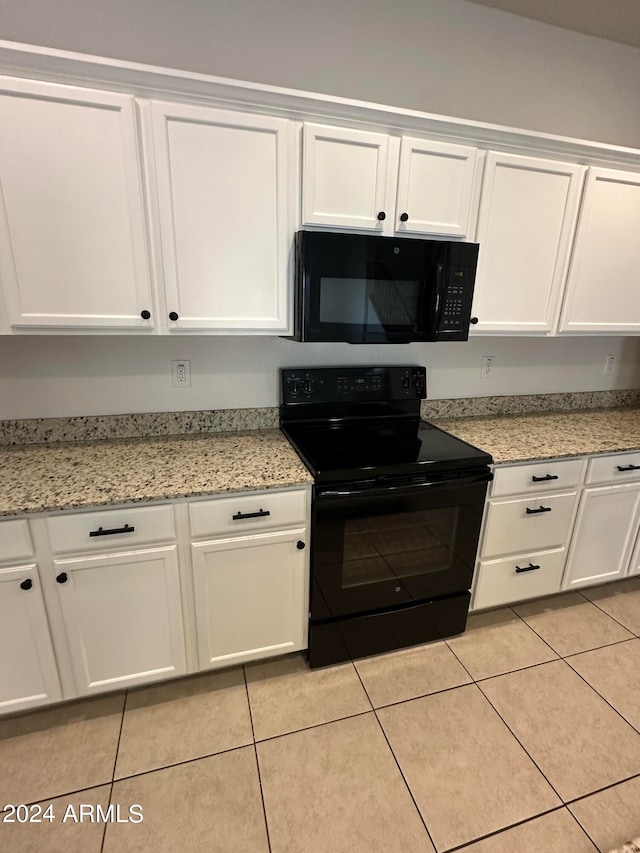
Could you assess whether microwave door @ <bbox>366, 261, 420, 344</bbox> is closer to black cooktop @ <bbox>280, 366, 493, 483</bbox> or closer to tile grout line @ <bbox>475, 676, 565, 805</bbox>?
black cooktop @ <bbox>280, 366, 493, 483</bbox>

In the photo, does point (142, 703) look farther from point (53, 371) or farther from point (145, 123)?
point (145, 123)

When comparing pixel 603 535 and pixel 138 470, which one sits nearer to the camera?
pixel 138 470

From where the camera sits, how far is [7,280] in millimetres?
1359

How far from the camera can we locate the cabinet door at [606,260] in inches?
74.6

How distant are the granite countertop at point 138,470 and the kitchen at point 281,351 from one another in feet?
0.61

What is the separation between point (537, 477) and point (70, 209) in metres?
2.08

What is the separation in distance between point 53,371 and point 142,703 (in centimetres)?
138

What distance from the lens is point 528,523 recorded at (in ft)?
6.45

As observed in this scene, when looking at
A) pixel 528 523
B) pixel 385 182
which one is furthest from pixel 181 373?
pixel 528 523

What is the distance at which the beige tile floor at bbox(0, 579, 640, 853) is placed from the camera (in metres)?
1.27

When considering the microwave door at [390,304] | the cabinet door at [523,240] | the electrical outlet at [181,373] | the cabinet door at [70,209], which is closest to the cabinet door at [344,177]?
the microwave door at [390,304]

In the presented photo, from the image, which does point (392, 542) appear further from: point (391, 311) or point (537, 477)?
point (391, 311)

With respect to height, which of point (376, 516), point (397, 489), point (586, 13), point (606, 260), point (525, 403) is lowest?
point (376, 516)

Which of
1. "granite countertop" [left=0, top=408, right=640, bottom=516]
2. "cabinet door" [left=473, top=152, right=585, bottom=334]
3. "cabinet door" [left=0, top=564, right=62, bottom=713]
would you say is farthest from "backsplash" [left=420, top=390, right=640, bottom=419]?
"cabinet door" [left=0, top=564, right=62, bottom=713]
